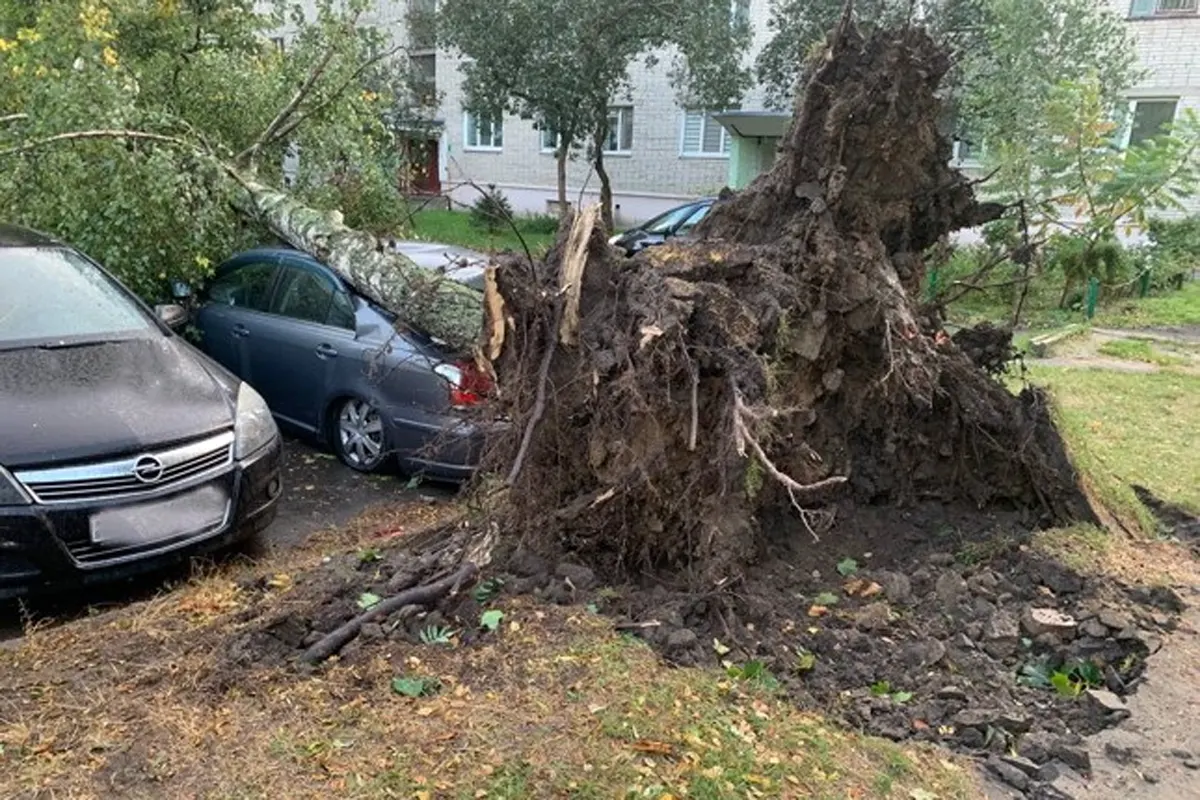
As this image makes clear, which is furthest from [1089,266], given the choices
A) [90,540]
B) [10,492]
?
[10,492]

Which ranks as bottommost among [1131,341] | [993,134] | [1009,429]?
[1131,341]

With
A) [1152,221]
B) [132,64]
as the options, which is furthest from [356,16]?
[1152,221]

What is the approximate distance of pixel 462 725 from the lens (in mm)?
3088

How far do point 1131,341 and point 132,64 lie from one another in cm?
1213

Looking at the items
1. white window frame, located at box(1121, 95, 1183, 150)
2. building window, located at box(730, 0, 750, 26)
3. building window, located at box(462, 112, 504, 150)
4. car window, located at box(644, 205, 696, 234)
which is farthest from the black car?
building window, located at box(462, 112, 504, 150)

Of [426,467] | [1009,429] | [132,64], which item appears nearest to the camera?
[1009,429]

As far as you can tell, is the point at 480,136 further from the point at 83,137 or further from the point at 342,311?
the point at 342,311

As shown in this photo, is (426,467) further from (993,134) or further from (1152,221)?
Answer: (1152,221)

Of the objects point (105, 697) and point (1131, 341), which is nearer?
point (105, 697)

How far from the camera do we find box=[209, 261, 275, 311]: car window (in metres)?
7.26

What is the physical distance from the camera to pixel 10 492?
3965 mm

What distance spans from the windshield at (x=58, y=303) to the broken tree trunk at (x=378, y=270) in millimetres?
1536

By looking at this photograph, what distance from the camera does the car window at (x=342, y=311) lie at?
654cm

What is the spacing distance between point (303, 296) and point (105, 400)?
2521 millimetres
